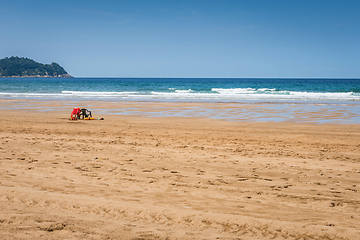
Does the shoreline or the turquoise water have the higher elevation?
the turquoise water

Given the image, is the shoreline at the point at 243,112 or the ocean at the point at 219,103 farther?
the ocean at the point at 219,103

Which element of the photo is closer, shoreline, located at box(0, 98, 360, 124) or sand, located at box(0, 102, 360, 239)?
sand, located at box(0, 102, 360, 239)

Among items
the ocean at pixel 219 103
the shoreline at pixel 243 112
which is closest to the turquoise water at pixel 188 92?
the ocean at pixel 219 103

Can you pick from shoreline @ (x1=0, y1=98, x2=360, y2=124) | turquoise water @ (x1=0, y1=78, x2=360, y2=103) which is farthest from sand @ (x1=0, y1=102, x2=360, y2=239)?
turquoise water @ (x1=0, y1=78, x2=360, y2=103)

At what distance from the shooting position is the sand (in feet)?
11.5

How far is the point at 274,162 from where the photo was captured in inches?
272

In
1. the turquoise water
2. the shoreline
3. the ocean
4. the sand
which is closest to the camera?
the sand

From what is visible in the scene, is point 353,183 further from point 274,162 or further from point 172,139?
point 172,139

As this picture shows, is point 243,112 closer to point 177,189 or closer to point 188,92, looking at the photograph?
point 177,189

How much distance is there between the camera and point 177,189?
4883 mm

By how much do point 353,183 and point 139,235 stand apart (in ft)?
14.0

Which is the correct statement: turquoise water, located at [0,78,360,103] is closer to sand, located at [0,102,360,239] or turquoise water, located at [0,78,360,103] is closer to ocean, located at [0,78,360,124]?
ocean, located at [0,78,360,124]

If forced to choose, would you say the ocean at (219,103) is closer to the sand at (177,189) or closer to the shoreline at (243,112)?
the shoreline at (243,112)

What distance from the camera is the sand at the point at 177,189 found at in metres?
3.51
